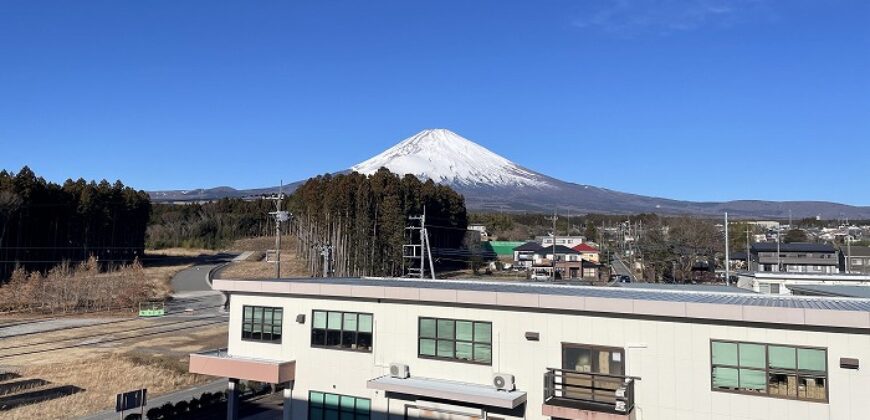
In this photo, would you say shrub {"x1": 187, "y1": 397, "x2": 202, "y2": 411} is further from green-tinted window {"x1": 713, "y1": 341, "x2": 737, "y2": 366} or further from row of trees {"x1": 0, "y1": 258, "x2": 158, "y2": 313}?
row of trees {"x1": 0, "y1": 258, "x2": 158, "y2": 313}

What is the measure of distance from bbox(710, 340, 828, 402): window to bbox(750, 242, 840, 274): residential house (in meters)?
44.1

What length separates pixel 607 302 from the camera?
9141 mm

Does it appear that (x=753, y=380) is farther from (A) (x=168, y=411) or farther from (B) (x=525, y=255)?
(B) (x=525, y=255)

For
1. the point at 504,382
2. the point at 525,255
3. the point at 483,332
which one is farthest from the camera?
the point at 525,255

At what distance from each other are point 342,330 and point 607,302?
17.1 feet

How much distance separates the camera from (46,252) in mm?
45938

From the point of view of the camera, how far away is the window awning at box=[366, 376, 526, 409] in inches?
368

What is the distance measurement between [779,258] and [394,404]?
140 feet

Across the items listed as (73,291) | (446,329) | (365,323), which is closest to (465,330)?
(446,329)

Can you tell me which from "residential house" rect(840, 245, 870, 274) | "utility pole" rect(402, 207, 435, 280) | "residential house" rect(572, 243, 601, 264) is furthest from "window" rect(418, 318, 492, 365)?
"residential house" rect(840, 245, 870, 274)

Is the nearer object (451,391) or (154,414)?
(451,391)

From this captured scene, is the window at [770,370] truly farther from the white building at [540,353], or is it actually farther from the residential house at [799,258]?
the residential house at [799,258]

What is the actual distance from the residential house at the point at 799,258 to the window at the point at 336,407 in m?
45.4

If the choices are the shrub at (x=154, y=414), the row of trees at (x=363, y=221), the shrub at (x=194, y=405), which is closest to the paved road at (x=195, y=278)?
the row of trees at (x=363, y=221)
